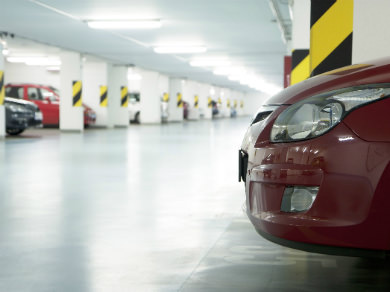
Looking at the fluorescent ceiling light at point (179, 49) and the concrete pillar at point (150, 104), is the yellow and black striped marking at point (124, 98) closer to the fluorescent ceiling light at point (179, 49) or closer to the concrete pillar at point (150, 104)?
the concrete pillar at point (150, 104)

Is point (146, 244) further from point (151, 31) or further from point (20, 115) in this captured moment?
point (20, 115)

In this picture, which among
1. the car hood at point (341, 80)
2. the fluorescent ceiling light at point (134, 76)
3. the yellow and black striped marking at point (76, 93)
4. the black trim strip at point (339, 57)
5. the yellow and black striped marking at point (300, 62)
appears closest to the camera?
the car hood at point (341, 80)

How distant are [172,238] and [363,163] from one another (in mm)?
1930

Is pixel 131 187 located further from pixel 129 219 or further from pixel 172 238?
pixel 172 238

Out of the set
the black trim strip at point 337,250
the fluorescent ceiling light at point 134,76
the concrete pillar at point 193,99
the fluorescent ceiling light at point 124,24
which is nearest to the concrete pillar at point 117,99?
the fluorescent ceiling light at point 134,76

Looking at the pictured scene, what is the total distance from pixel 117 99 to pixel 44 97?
4.42 metres

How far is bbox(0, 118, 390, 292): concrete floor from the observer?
2779 mm

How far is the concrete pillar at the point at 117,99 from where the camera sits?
82.8ft

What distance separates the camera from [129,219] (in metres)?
4.37

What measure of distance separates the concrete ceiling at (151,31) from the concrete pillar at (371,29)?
7.01 meters

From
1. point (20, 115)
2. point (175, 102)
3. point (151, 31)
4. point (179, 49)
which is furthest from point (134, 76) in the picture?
point (151, 31)

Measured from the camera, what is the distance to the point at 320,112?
2244 millimetres

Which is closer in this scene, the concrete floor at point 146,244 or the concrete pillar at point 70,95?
the concrete floor at point 146,244

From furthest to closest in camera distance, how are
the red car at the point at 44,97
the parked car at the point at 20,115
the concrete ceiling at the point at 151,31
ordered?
the red car at the point at 44,97, the parked car at the point at 20,115, the concrete ceiling at the point at 151,31
